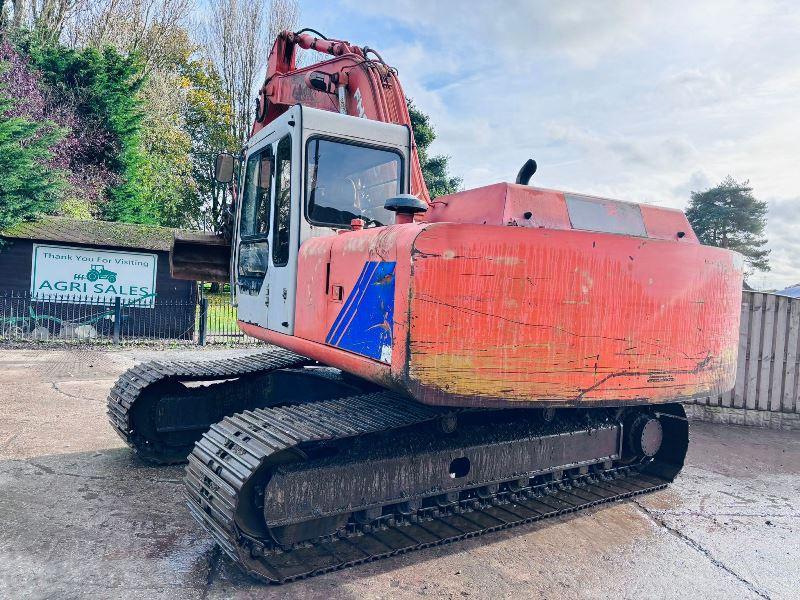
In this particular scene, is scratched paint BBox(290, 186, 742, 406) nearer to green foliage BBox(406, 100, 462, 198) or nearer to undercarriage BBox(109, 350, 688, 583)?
undercarriage BBox(109, 350, 688, 583)

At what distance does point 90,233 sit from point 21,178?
8.50 ft

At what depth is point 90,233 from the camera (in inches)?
568

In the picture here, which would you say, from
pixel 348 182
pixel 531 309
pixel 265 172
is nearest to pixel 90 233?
pixel 265 172

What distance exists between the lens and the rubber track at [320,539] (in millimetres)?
3150

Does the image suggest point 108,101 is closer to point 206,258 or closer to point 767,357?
point 206,258

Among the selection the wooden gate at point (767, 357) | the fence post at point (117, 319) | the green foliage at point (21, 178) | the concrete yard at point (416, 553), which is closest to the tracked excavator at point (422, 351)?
the concrete yard at point (416, 553)

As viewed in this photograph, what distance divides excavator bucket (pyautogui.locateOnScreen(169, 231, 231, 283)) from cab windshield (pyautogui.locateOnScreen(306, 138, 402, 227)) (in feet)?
5.04

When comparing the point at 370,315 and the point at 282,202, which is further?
the point at 282,202

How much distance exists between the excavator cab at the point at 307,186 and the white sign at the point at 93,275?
10.8 meters

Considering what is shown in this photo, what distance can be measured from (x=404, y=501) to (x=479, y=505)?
65 centimetres

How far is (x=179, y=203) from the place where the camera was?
2770cm

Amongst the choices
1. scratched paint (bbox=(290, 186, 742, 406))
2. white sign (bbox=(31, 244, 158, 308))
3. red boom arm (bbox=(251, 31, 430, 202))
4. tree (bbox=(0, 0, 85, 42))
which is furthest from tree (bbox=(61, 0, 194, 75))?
scratched paint (bbox=(290, 186, 742, 406))

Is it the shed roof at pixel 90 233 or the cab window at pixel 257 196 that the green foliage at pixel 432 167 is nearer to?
the shed roof at pixel 90 233

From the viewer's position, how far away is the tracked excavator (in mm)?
3094
